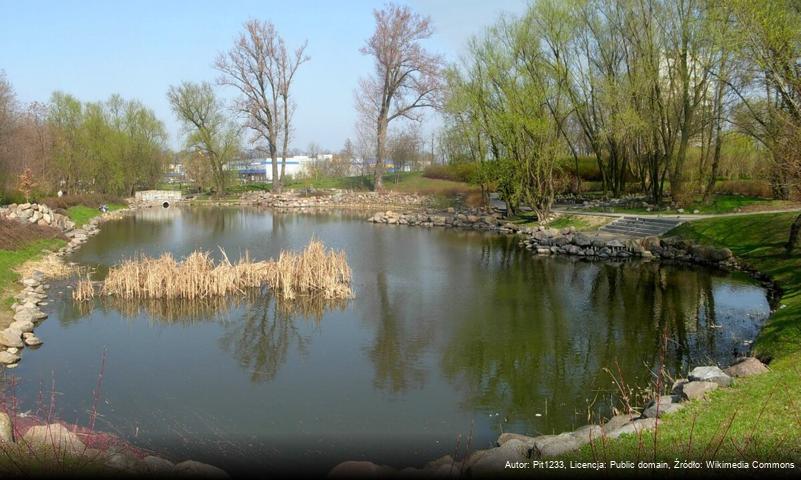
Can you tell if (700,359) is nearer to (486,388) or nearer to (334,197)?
(486,388)

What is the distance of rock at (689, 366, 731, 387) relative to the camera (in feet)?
25.7

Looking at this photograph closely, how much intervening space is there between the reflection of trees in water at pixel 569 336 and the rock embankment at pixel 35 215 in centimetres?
1968

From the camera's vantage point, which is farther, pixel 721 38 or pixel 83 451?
pixel 721 38

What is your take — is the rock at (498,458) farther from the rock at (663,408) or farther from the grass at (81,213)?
the grass at (81,213)

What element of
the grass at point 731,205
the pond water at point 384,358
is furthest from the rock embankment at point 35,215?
the grass at point 731,205

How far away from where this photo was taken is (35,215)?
26125 mm

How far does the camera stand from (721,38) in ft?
68.0

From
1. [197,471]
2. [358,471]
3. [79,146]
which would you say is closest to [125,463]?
[197,471]

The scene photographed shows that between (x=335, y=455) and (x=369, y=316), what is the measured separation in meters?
6.90

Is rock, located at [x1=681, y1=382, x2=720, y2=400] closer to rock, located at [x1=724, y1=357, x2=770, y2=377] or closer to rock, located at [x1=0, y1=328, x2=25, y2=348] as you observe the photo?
rock, located at [x1=724, y1=357, x2=770, y2=377]

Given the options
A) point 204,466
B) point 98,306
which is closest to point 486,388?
point 204,466

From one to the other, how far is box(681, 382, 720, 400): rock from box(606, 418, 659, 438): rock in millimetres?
901

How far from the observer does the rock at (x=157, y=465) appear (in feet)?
19.5

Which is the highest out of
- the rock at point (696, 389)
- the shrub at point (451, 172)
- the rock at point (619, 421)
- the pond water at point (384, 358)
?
the shrub at point (451, 172)
